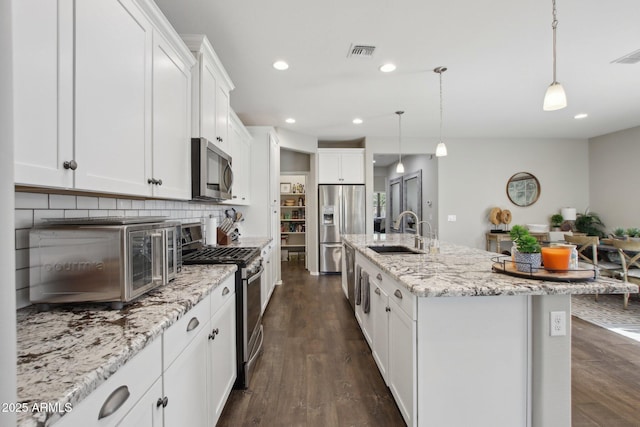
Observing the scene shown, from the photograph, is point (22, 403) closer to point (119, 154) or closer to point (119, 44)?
point (119, 154)

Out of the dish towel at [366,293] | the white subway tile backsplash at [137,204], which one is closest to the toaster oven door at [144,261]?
the white subway tile backsplash at [137,204]

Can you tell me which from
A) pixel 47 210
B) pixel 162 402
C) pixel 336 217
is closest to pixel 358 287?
pixel 162 402

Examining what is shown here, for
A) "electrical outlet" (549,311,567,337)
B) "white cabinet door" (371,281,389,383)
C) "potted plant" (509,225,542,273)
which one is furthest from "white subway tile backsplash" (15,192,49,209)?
"electrical outlet" (549,311,567,337)

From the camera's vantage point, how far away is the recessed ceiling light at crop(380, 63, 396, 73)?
2.82 meters

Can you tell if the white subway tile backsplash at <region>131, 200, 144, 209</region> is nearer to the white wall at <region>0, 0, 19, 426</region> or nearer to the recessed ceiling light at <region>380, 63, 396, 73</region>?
the white wall at <region>0, 0, 19, 426</region>

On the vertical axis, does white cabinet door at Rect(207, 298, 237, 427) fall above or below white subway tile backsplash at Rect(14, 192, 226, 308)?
below

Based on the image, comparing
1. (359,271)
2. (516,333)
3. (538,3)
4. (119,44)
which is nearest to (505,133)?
(538,3)

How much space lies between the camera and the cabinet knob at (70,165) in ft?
3.02

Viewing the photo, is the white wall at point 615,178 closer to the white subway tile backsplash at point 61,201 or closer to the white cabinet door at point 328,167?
the white cabinet door at point 328,167

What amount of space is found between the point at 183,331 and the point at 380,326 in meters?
1.42

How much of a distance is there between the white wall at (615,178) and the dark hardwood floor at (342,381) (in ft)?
10.9

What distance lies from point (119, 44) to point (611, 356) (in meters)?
4.05

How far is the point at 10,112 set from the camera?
1.31ft

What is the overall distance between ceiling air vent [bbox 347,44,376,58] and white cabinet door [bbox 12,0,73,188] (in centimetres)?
207
